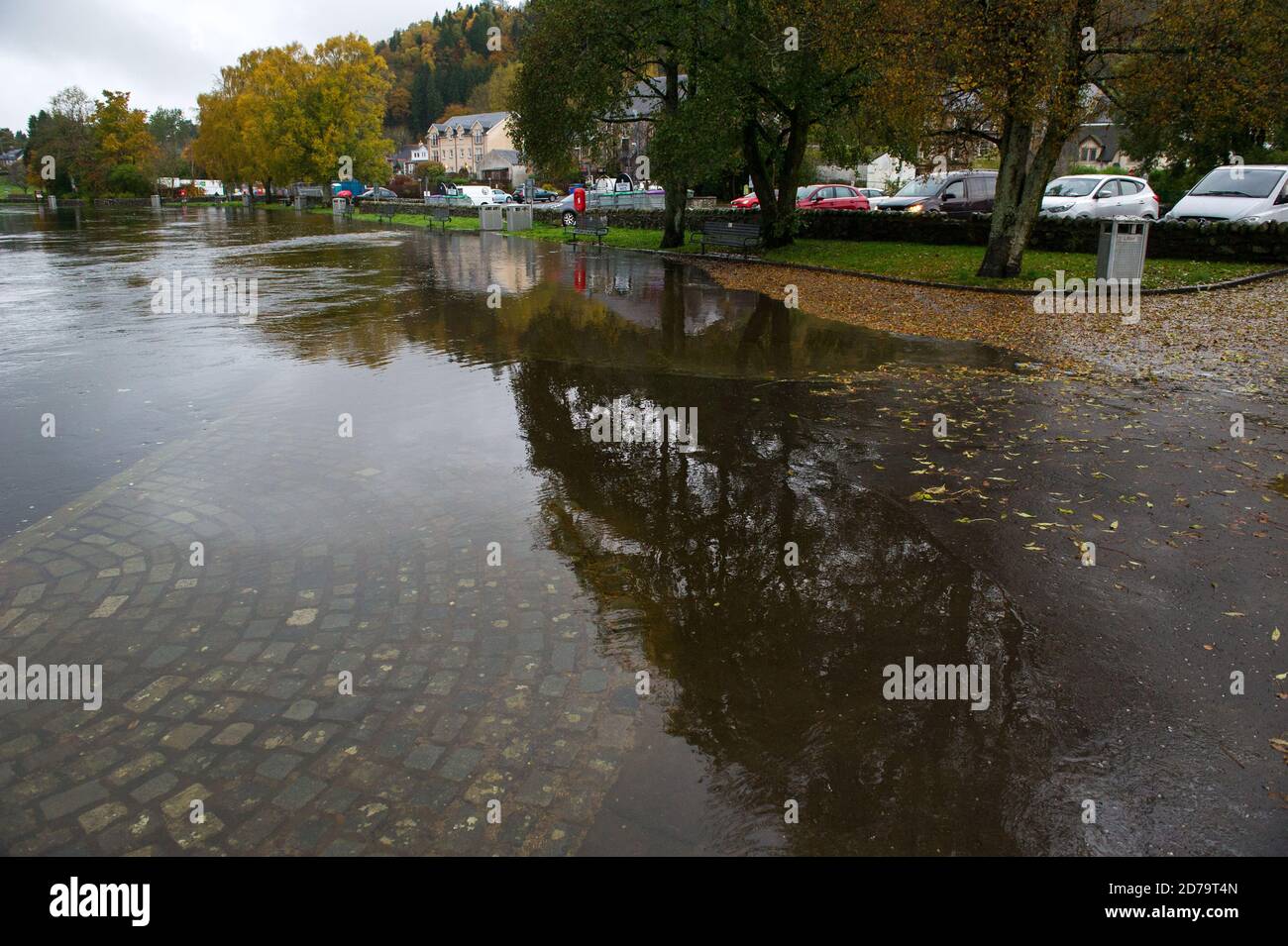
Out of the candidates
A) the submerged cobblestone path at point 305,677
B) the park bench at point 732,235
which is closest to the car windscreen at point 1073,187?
the park bench at point 732,235

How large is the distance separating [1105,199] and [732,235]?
997cm

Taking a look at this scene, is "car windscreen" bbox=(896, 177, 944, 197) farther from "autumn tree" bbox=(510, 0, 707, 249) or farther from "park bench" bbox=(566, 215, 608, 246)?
"park bench" bbox=(566, 215, 608, 246)

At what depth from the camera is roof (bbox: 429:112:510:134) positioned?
106 meters

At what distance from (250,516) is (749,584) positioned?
356cm

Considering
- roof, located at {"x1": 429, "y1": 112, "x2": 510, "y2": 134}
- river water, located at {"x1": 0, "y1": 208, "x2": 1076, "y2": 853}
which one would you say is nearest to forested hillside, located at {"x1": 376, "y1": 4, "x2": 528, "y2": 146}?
roof, located at {"x1": 429, "y1": 112, "x2": 510, "y2": 134}

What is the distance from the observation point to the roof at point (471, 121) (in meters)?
106

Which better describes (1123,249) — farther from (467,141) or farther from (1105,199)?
(467,141)

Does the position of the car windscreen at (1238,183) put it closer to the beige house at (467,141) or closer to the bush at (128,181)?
the bush at (128,181)

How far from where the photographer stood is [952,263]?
1947cm

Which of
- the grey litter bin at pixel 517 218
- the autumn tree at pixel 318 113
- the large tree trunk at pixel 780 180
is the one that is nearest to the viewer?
the large tree trunk at pixel 780 180

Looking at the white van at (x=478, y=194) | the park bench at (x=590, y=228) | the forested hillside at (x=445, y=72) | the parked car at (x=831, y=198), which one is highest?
the forested hillside at (x=445, y=72)

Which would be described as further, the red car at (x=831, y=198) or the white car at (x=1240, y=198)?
the red car at (x=831, y=198)

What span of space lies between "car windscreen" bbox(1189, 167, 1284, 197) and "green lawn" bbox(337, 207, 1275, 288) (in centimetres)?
249

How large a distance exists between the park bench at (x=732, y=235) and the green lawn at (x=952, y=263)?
0.75 metres
